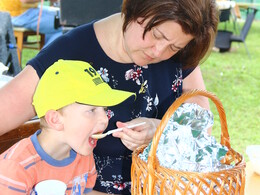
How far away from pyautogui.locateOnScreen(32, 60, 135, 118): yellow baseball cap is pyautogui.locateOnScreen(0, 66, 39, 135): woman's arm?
0.12 metres

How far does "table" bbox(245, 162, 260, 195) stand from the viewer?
4.23ft

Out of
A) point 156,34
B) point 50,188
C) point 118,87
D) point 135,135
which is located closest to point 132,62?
point 118,87

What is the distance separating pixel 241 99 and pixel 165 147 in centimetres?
387

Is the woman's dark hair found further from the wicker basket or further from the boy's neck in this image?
the boy's neck

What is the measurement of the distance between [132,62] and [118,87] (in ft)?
0.30

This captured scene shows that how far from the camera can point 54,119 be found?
108cm

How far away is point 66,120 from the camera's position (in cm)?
109

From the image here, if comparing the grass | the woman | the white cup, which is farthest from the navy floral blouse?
the grass

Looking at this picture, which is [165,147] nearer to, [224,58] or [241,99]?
[241,99]

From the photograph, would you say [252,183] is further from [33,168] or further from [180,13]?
[33,168]

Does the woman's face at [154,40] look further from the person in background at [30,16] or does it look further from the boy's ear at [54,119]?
the person in background at [30,16]

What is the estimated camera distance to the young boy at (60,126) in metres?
1.05

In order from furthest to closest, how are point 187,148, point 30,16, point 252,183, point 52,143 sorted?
1. point 30,16
2. point 252,183
3. point 52,143
4. point 187,148

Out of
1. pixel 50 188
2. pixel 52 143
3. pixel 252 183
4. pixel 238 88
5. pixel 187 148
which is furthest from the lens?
pixel 238 88
